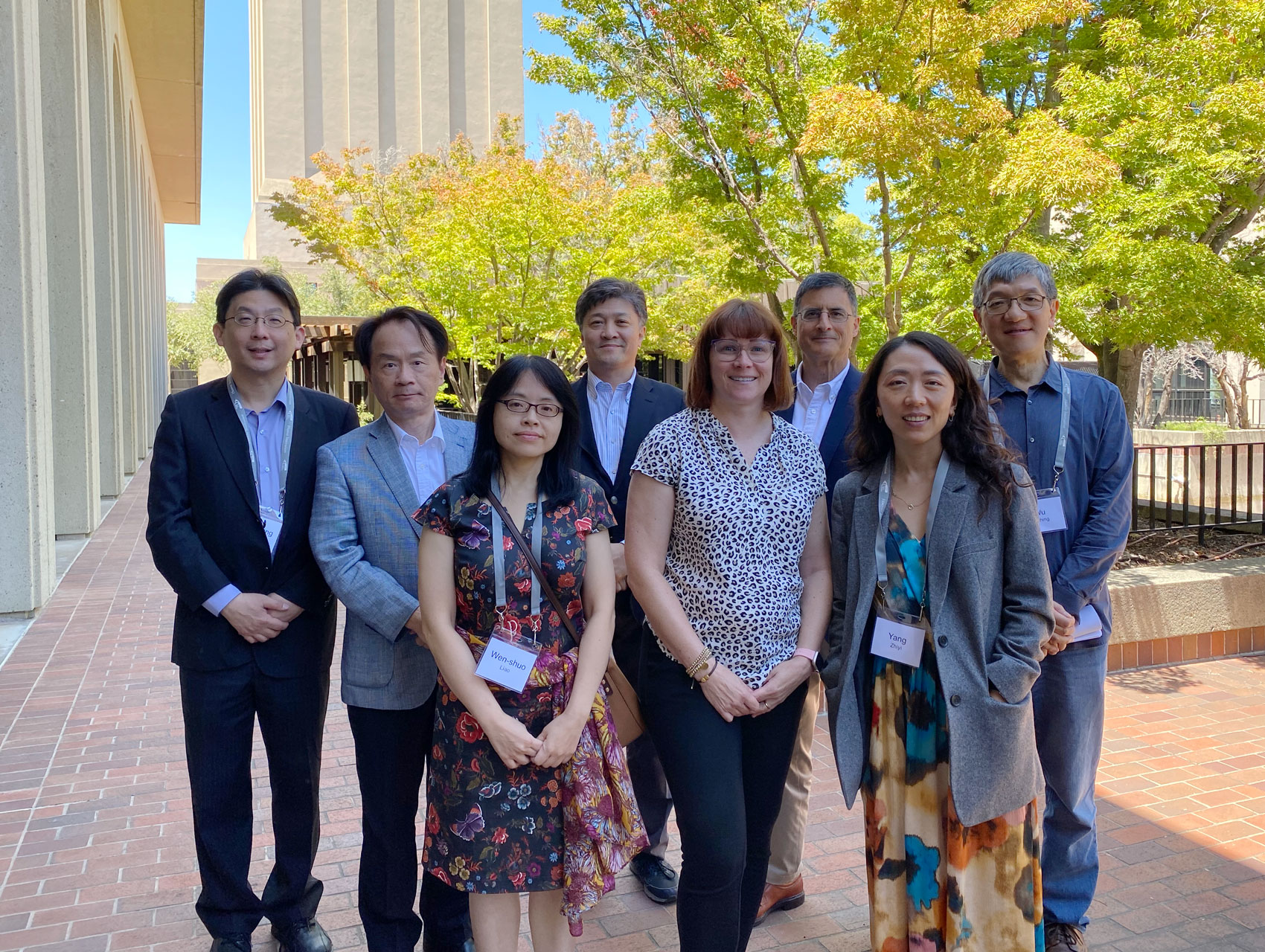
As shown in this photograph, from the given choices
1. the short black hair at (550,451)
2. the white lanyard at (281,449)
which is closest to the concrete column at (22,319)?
the white lanyard at (281,449)

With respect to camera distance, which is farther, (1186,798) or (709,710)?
(1186,798)

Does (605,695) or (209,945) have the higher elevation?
(605,695)

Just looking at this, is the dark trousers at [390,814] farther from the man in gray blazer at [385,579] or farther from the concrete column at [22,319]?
the concrete column at [22,319]

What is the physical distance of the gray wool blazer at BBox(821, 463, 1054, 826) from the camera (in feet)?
8.68

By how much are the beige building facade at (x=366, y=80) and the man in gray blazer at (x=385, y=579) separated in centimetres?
5839

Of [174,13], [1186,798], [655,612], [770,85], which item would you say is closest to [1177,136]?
[770,85]

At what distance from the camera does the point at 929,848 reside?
277 cm

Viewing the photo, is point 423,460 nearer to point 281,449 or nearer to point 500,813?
point 281,449

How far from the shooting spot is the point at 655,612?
283 cm

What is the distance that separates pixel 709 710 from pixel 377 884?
3.92 ft

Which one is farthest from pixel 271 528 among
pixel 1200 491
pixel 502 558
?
pixel 1200 491

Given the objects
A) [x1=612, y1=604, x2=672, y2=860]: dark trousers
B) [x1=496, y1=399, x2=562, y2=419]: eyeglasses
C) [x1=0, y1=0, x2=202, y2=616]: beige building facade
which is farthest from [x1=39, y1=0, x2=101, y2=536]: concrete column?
[x1=496, y1=399, x2=562, y2=419]: eyeglasses

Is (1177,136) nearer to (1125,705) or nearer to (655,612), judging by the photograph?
(1125,705)

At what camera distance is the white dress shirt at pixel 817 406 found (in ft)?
12.5
